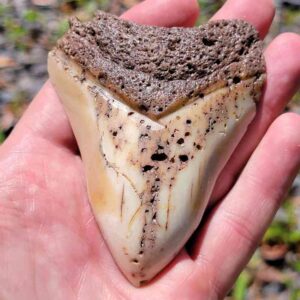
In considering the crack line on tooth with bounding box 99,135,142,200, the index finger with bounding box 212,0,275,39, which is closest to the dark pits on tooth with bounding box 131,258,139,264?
the crack line on tooth with bounding box 99,135,142,200

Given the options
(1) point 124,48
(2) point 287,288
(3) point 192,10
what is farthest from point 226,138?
(2) point 287,288

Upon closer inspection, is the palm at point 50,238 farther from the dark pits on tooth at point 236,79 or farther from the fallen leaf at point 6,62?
the fallen leaf at point 6,62

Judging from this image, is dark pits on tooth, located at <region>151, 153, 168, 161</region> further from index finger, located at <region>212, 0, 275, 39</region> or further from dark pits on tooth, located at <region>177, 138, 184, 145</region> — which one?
index finger, located at <region>212, 0, 275, 39</region>

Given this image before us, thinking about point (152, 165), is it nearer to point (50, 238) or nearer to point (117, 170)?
point (117, 170)

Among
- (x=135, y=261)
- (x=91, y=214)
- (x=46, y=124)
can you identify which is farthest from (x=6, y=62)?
(x=135, y=261)

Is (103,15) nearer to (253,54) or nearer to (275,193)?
(253,54)

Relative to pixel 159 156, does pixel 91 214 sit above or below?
below
